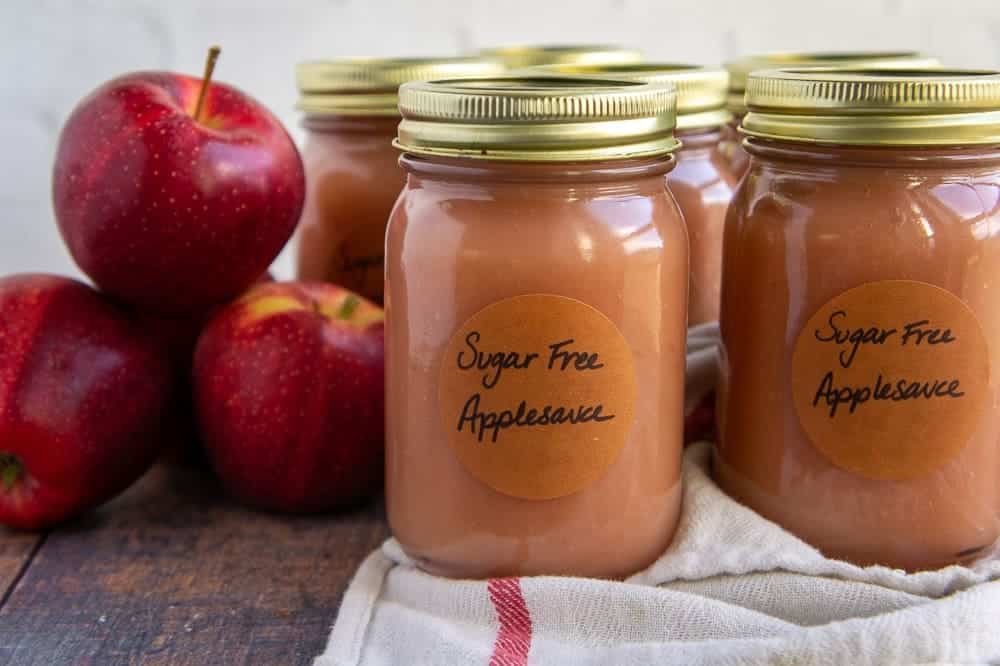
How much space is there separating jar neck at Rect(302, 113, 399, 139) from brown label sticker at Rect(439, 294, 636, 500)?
1.15 feet

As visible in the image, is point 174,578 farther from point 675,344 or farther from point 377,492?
point 675,344

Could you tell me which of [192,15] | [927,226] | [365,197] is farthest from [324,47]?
[927,226]

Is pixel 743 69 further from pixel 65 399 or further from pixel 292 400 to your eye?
pixel 65 399

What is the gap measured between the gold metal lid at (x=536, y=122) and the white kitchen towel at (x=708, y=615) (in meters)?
0.27

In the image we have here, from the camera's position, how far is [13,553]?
858 millimetres

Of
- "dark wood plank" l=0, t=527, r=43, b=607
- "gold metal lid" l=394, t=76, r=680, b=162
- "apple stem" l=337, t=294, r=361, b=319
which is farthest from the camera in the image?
"apple stem" l=337, t=294, r=361, b=319

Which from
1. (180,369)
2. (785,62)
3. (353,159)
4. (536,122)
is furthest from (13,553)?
(785,62)

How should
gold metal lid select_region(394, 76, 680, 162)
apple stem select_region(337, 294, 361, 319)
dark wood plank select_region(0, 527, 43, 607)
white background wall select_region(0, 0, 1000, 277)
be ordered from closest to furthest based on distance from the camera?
gold metal lid select_region(394, 76, 680, 162) < dark wood plank select_region(0, 527, 43, 607) < apple stem select_region(337, 294, 361, 319) < white background wall select_region(0, 0, 1000, 277)

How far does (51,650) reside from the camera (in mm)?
714

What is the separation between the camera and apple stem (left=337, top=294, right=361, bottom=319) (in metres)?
0.93

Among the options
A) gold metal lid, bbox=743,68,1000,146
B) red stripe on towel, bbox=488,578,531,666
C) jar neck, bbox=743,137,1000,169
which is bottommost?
red stripe on towel, bbox=488,578,531,666

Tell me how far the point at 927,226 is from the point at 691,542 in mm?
255

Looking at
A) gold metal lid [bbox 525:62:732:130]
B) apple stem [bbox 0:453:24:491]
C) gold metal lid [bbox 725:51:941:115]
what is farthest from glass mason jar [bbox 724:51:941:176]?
apple stem [bbox 0:453:24:491]

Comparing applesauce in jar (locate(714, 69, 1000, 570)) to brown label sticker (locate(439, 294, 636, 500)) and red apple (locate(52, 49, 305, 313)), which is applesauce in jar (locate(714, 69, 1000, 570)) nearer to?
brown label sticker (locate(439, 294, 636, 500))
